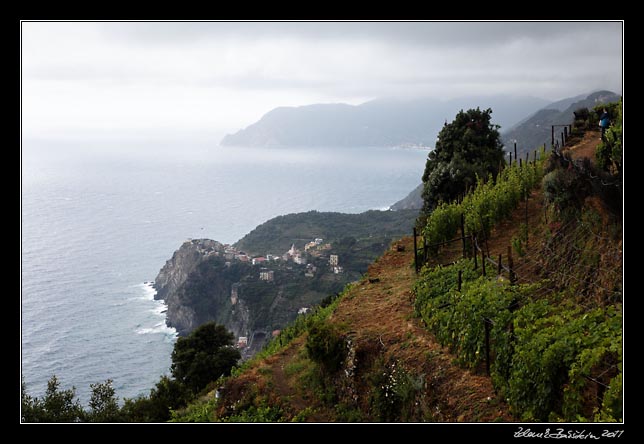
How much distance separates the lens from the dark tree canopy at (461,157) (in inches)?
765

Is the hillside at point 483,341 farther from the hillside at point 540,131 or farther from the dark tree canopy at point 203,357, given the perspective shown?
the hillside at point 540,131

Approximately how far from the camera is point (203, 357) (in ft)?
83.7

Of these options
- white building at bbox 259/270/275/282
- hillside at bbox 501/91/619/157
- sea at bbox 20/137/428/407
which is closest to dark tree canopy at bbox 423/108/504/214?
sea at bbox 20/137/428/407

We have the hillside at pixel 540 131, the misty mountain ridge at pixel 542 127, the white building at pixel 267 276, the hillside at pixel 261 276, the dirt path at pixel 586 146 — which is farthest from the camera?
the hillside at pixel 540 131

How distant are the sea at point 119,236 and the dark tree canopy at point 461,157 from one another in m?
14.0

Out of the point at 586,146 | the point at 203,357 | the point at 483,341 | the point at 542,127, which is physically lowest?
the point at 203,357

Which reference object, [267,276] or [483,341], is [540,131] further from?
[483,341]

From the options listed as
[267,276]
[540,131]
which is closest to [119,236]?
[267,276]

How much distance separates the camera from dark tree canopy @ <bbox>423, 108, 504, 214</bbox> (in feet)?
63.7

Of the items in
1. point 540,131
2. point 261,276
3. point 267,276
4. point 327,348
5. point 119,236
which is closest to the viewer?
point 327,348

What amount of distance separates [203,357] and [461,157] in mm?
15016

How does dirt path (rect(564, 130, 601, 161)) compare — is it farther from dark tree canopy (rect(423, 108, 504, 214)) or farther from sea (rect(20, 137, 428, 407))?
sea (rect(20, 137, 428, 407))

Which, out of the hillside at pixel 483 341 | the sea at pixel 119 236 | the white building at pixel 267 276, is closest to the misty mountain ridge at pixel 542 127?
the white building at pixel 267 276

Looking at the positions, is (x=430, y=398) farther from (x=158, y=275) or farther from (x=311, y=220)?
(x=311, y=220)
